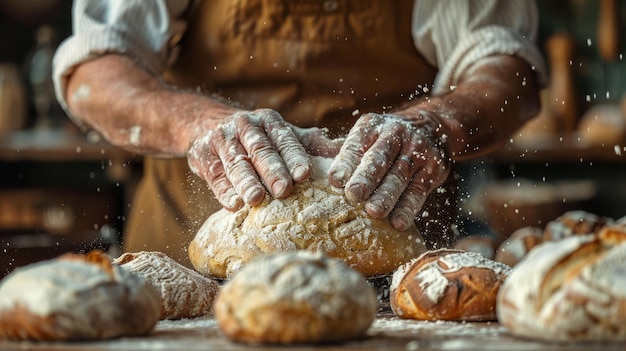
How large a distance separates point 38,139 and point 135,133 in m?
2.18

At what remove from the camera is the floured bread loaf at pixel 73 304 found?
113 centimetres

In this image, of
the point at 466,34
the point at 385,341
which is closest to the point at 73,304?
the point at 385,341

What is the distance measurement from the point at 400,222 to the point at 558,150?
2.67m

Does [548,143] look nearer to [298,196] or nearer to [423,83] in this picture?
[423,83]

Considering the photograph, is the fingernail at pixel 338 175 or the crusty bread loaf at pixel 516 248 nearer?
the fingernail at pixel 338 175

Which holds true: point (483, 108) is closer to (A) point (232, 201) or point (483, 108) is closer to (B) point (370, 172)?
(B) point (370, 172)

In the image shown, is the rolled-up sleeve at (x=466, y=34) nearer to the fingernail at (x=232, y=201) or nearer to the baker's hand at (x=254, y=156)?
the baker's hand at (x=254, y=156)

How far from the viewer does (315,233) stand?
1611mm

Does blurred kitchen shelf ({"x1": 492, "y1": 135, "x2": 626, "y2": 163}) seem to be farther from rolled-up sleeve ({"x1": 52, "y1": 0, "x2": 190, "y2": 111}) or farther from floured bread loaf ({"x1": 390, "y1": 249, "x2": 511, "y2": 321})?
floured bread loaf ({"x1": 390, "y1": 249, "x2": 511, "y2": 321})

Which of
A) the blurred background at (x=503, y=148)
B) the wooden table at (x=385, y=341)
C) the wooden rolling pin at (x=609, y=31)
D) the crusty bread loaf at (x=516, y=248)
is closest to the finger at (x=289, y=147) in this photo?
the wooden table at (x=385, y=341)

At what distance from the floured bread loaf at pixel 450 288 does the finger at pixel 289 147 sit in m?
0.28

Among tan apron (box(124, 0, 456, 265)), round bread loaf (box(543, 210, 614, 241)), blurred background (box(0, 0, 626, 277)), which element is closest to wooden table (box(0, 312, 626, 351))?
round bread loaf (box(543, 210, 614, 241))

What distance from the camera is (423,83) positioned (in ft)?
7.98

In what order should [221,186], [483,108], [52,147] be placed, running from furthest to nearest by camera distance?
[52,147]
[483,108]
[221,186]
